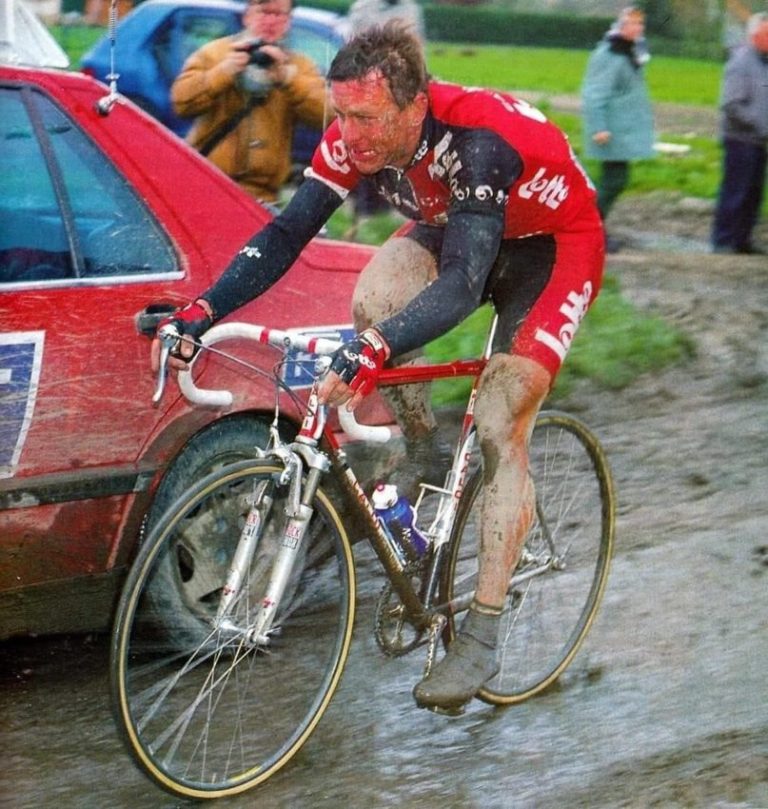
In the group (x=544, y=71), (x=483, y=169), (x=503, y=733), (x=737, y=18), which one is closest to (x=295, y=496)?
(x=483, y=169)

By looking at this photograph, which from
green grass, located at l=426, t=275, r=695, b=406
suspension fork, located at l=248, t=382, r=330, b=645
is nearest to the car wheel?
suspension fork, located at l=248, t=382, r=330, b=645

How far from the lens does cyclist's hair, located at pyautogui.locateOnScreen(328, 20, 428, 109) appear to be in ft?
12.3

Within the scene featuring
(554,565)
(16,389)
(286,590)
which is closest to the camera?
(286,590)

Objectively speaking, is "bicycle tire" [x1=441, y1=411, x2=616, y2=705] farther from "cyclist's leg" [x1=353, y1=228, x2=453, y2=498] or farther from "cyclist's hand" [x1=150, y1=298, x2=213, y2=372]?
"cyclist's hand" [x1=150, y1=298, x2=213, y2=372]

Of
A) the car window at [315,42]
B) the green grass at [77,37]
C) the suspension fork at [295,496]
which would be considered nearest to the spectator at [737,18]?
the car window at [315,42]

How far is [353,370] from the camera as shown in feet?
11.4

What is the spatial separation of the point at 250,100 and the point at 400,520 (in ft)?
11.0

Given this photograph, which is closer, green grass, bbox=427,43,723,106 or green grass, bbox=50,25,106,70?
green grass, bbox=50,25,106,70

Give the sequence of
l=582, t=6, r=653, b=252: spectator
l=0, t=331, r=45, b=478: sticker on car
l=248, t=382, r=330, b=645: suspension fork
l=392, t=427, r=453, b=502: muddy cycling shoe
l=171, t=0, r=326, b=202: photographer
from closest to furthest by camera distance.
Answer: l=248, t=382, r=330, b=645: suspension fork → l=0, t=331, r=45, b=478: sticker on car → l=392, t=427, r=453, b=502: muddy cycling shoe → l=171, t=0, r=326, b=202: photographer → l=582, t=6, r=653, b=252: spectator

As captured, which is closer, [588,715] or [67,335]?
[67,335]

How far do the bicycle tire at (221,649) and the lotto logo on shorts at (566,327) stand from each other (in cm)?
81

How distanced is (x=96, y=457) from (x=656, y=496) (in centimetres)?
295

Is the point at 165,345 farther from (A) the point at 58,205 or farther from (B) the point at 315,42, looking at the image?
(B) the point at 315,42

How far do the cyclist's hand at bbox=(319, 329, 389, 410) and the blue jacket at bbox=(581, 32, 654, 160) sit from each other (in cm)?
725
